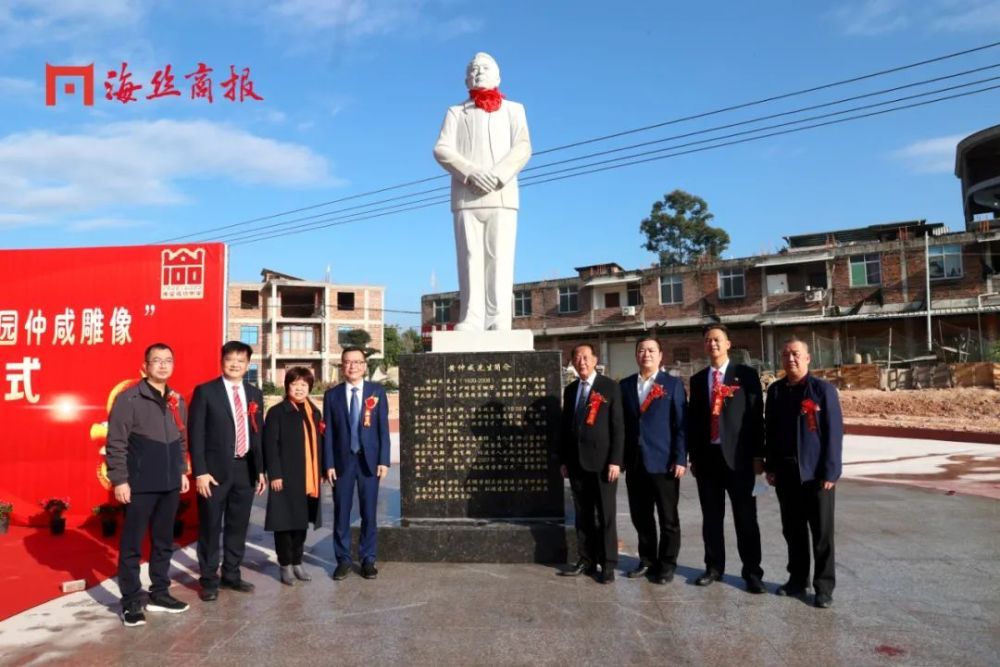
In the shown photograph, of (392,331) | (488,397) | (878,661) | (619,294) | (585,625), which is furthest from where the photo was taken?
(392,331)

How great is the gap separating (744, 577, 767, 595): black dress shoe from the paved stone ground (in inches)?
1.9

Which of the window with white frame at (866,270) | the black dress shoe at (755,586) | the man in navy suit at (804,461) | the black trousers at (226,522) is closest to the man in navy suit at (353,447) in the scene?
the black trousers at (226,522)

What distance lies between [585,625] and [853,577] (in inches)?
69.3

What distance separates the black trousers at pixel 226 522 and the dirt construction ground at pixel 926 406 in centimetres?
1449

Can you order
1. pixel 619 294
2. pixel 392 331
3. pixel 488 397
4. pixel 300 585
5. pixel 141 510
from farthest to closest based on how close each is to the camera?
1. pixel 392 331
2. pixel 619 294
3. pixel 488 397
4. pixel 300 585
5. pixel 141 510

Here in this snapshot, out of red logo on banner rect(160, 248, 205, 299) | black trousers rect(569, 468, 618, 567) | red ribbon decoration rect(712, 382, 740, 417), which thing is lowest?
black trousers rect(569, 468, 618, 567)

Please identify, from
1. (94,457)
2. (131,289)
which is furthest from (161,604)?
(131,289)

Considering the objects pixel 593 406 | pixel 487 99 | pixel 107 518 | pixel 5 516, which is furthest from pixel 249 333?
pixel 593 406

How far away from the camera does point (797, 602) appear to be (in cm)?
348

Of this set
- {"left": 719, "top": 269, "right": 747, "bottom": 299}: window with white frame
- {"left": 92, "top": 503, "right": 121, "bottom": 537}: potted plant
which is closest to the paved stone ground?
{"left": 92, "top": 503, "right": 121, "bottom": 537}: potted plant

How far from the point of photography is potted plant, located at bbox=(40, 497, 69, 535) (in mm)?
5426

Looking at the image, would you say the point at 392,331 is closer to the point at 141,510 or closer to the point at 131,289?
the point at 131,289

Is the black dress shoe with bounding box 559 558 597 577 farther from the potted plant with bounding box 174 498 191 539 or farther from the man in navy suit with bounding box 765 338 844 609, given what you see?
the potted plant with bounding box 174 498 191 539

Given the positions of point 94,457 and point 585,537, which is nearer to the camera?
point 585,537
